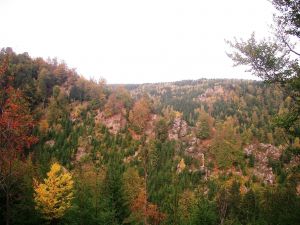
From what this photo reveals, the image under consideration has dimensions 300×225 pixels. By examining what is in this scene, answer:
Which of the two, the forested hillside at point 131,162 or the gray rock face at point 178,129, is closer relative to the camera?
the forested hillside at point 131,162

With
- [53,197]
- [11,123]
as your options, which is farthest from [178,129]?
[11,123]

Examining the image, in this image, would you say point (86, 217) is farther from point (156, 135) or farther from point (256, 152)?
point (256, 152)

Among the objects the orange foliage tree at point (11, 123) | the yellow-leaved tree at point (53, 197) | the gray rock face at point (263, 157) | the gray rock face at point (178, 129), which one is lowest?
the gray rock face at point (263, 157)

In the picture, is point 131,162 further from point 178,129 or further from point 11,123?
point 11,123

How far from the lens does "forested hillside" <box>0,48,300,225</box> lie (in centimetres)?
3784

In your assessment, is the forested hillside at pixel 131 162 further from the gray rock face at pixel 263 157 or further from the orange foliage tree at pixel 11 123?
the orange foliage tree at pixel 11 123

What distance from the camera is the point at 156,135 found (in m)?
113

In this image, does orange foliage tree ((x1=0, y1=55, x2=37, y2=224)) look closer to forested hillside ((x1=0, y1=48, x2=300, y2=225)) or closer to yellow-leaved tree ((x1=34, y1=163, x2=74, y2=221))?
forested hillside ((x1=0, y1=48, x2=300, y2=225))

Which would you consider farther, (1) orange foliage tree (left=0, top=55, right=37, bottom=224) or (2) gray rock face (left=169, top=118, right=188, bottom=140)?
(2) gray rock face (left=169, top=118, right=188, bottom=140)

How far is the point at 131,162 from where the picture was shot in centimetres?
9381

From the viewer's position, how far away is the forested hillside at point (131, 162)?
124ft

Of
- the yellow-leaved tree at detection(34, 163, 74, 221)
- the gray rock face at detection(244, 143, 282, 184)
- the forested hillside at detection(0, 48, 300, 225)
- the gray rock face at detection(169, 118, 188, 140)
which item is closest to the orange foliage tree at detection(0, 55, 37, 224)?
the forested hillside at detection(0, 48, 300, 225)

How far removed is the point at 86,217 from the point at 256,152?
94211 mm

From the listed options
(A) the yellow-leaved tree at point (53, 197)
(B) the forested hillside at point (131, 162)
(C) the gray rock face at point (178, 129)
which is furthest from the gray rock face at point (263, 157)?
(A) the yellow-leaved tree at point (53, 197)
